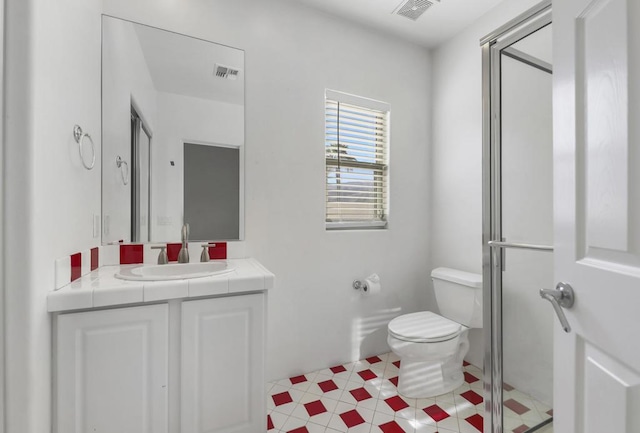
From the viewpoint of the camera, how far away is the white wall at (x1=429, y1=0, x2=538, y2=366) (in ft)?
7.11

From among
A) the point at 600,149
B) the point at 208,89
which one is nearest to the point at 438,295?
the point at 600,149

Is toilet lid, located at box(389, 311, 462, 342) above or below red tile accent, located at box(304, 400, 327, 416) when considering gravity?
above

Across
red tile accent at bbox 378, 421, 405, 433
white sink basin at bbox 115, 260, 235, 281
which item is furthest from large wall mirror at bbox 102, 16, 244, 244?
red tile accent at bbox 378, 421, 405, 433

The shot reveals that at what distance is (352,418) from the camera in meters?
1.65

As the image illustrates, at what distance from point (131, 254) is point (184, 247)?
0.27 m

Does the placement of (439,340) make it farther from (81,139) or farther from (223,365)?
(81,139)

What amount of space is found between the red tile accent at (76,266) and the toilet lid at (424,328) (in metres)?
1.64

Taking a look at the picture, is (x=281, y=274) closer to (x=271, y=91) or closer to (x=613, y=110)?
(x=271, y=91)

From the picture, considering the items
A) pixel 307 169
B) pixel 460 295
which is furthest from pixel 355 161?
pixel 460 295

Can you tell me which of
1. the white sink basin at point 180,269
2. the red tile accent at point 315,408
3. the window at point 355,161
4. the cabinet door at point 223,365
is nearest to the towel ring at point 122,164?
the white sink basin at point 180,269

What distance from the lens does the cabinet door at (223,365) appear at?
130 centimetres

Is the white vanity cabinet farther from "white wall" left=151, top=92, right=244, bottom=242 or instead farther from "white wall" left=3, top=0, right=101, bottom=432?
"white wall" left=151, top=92, right=244, bottom=242

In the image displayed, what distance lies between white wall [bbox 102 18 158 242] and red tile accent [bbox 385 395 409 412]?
1747 mm

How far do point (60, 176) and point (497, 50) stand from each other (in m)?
1.86
